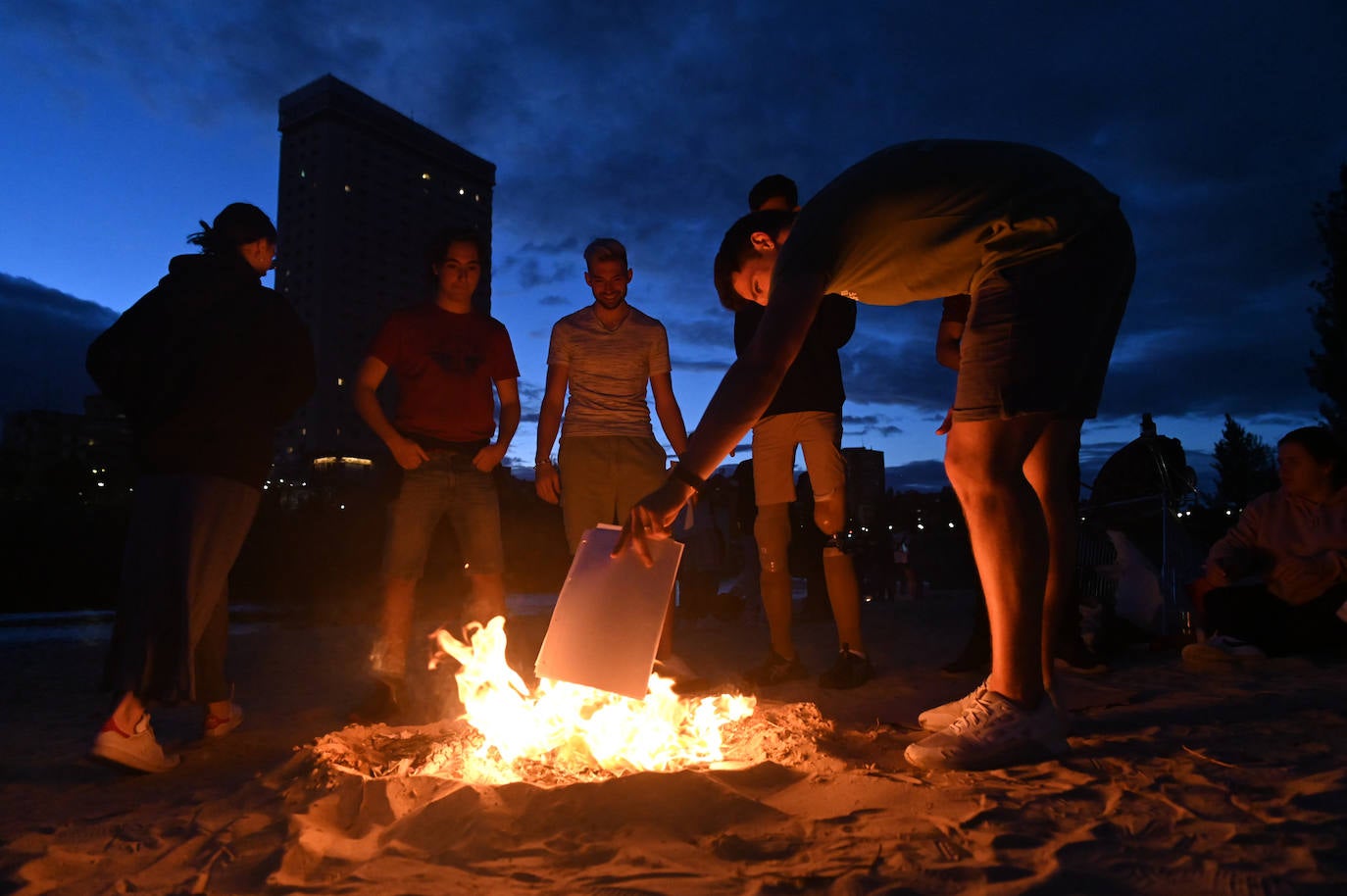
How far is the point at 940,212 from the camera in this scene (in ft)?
7.38

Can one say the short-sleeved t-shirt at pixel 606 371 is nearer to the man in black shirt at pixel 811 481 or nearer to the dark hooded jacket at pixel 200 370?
the man in black shirt at pixel 811 481

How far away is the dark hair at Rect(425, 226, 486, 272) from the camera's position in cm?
371

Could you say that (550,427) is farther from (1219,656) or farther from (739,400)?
(1219,656)

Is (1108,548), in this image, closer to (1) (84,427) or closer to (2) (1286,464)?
(2) (1286,464)

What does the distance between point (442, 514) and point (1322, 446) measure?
438 centimetres

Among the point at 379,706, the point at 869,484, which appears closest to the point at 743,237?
the point at 379,706

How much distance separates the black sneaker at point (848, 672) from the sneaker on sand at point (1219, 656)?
1706 mm

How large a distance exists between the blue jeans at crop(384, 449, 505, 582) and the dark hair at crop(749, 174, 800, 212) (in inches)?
74.4

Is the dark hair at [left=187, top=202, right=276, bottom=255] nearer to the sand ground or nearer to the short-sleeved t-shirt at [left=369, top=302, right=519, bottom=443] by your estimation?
the short-sleeved t-shirt at [left=369, top=302, right=519, bottom=443]

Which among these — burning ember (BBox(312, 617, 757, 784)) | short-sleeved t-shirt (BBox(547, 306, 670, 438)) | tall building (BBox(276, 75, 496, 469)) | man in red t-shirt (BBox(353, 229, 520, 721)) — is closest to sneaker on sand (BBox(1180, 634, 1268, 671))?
burning ember (BBox(312, 617, 757, 784))

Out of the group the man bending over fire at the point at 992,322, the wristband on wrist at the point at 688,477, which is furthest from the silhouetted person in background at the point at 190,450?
the wristband on wrist at the point at 688,477

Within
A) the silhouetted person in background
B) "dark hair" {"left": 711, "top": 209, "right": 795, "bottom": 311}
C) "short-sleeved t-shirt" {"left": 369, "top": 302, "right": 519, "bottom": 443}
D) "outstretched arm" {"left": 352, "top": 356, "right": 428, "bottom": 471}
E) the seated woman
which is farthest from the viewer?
the seated woman

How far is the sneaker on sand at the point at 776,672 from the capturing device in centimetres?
373

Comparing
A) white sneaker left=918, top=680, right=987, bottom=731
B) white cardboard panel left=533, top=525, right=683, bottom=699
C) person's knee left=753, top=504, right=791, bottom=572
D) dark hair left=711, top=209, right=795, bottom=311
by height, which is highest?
dark hair left=711, top=209, right=795, bottom=311
